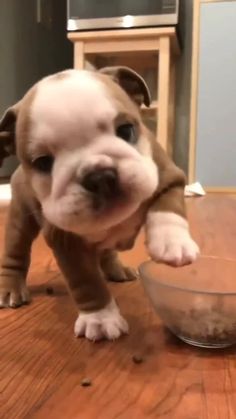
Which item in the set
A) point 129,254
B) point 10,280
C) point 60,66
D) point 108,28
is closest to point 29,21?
point 60,66

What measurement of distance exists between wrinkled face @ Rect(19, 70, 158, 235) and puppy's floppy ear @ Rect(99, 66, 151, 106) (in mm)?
133

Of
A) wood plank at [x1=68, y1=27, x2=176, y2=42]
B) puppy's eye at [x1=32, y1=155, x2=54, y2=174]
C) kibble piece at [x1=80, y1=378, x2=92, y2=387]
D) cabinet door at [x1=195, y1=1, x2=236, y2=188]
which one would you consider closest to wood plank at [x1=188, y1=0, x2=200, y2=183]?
cabinet door at [x1=195, y1=1, x2=236, y2=188]

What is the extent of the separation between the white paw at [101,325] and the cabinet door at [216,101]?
2.48m

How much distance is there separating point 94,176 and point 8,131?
256 millimetres

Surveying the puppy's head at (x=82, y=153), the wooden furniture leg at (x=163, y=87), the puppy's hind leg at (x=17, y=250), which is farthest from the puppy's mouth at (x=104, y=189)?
the wooden furniture leg at (x=163, y=87)

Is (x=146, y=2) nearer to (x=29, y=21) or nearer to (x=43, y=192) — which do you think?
(x=29, y=21)

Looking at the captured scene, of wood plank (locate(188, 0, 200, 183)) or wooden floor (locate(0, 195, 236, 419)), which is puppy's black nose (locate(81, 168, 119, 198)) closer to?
wooden floor (locate(0, 195, 236, 419))

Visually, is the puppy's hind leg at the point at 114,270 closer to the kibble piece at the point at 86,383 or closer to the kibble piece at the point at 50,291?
the kibble piece at the point at 50,291

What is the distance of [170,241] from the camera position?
0.83 meters

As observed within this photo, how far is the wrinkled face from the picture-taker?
2.53 feet

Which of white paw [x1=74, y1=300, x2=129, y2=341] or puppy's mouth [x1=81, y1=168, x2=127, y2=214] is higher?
puppy's mouth [x1=81, y1=168, x2=127, y2=214]

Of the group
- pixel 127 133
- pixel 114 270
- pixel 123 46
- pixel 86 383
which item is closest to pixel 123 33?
pixel 123 46

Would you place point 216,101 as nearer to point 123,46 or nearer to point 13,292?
point 123,46

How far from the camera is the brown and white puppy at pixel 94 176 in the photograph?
2.56 ft
